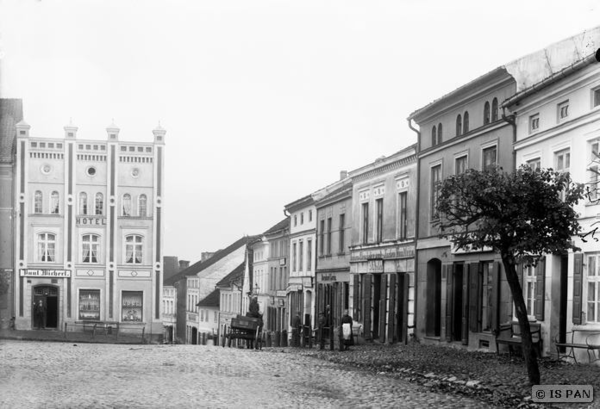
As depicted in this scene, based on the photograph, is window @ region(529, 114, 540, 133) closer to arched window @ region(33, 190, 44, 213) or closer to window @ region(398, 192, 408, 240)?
window @ region(398, 192, 408, 240)

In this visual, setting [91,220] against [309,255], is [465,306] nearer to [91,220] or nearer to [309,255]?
[309,255]

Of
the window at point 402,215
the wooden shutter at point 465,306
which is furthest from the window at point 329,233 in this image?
the wooden shutter at point 465,306

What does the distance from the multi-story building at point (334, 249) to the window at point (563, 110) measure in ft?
60.3

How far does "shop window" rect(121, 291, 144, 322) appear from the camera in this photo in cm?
6444

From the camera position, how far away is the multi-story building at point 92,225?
Answer: 208ft

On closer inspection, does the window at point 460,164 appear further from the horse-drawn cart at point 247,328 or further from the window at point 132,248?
the window at point 132,248

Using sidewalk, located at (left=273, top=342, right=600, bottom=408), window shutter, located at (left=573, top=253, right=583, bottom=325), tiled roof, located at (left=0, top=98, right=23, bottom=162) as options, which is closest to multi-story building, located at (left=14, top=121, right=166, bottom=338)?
tiled roof, located at (left=0, top=98, right=23, bottom=162)

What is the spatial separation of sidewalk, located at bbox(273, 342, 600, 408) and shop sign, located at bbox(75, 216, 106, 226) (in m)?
36.8

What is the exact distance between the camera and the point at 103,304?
6431 cm

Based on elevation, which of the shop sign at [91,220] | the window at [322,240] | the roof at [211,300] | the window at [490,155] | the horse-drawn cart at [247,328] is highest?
the window at [490,155]

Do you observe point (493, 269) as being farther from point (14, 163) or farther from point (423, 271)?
point (14, 163)

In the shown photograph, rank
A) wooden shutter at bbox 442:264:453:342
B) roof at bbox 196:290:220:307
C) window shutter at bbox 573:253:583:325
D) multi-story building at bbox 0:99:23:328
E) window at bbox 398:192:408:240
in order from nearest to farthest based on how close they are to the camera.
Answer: window shutter at bbox 573:253:583:325, wooden shutter at bbox 442:264:453:342, window at bbox 398:192:408:240, multi-story building at bbox 0:99:23:328, roof at bbox 196:290:220:307

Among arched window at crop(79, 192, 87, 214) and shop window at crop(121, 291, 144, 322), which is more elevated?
arched window at crop(79, 192, 87, 214)

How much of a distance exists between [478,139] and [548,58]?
3.36 metres
